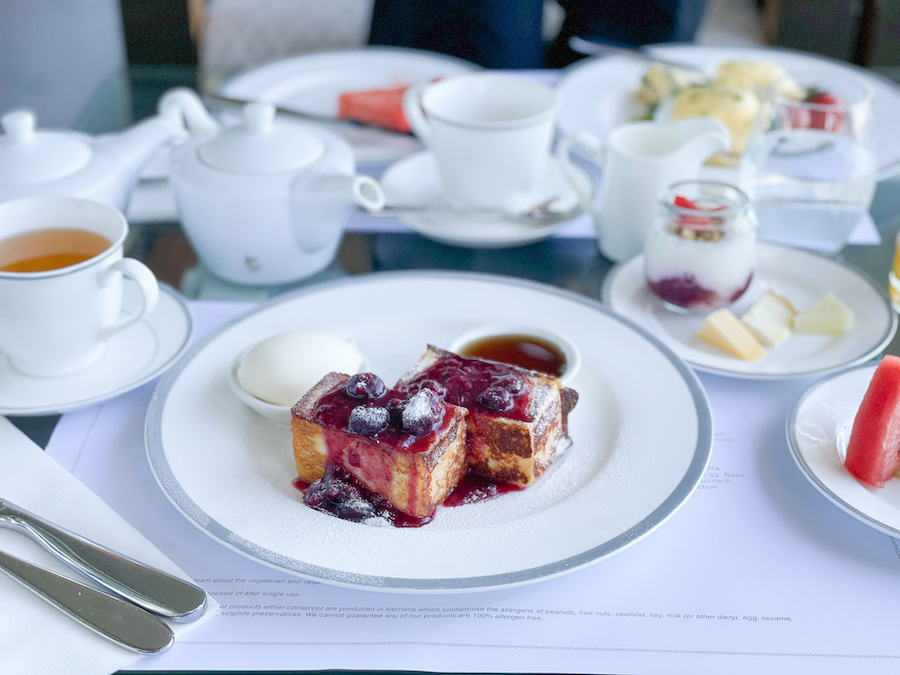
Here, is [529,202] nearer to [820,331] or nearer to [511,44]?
[820,331]

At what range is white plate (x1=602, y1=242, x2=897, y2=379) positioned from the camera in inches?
44.5

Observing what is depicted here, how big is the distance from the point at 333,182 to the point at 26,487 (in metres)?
0.57

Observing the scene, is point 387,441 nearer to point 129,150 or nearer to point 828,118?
point 129,150

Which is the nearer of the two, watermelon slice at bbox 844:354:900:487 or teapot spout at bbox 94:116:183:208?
watermelon slice at bbox 844:354:900:487

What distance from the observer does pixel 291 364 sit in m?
1.04

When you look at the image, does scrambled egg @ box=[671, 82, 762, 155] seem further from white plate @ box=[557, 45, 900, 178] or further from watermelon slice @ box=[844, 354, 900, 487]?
watermelon slice @ box=[844, 354, 900, 487]

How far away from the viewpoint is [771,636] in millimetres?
788

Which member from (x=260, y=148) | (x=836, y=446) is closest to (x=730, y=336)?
(x=836, y=446)

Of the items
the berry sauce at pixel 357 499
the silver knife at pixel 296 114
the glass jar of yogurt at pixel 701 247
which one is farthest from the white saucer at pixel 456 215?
the berry sauce at pixel 357 499

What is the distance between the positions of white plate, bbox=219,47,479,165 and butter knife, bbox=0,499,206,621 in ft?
3.48

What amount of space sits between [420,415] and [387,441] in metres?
0.04

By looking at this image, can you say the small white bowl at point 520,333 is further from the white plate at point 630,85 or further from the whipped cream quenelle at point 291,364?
the white plate at point 630,85

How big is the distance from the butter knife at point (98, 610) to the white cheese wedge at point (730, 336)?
78cm

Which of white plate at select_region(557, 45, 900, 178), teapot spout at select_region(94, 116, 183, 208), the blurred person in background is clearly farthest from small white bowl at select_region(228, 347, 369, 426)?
the blurred person in background
